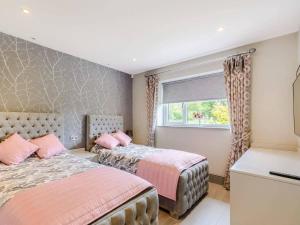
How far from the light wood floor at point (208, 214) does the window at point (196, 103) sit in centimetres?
138

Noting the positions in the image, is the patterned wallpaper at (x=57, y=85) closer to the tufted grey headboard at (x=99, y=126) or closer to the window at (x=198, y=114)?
the tufted grey headboard at (x=99, y=126)

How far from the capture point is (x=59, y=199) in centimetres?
131

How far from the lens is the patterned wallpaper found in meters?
2.72

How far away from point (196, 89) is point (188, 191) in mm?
2214

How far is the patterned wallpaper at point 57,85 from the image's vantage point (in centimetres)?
272

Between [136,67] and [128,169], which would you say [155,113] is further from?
[128,169]

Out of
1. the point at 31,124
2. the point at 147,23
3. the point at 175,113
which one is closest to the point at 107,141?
the point at 31,124

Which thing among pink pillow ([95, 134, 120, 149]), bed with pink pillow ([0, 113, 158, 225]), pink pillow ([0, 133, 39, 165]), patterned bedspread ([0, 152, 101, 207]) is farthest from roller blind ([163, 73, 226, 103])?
pink pillow ([0, 133, 39, 165])

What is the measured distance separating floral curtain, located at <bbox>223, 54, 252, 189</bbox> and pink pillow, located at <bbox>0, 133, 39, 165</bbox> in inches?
132

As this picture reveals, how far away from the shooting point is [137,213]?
152 centimetres

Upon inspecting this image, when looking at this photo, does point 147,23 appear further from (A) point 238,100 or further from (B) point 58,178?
(B) point 58,178

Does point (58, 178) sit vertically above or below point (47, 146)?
below

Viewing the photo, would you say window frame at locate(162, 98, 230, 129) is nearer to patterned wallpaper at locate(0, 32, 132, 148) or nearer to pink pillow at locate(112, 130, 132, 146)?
pink pillow at locate(112, 130, 132, 146)

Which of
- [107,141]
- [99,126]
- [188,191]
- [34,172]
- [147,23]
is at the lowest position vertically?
[188,191]
